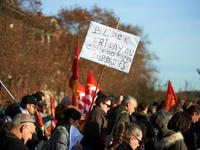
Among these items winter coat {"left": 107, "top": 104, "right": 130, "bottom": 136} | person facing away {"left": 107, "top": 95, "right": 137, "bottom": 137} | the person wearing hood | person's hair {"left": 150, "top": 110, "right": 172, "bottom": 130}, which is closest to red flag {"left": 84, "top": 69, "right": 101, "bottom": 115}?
the person wearing hood

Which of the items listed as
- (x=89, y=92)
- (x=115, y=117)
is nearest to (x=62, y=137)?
(x=115, y=117)

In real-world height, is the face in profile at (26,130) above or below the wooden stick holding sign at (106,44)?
below

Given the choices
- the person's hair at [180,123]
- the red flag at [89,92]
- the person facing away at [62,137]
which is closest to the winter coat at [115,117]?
the person's hair at [180,123]

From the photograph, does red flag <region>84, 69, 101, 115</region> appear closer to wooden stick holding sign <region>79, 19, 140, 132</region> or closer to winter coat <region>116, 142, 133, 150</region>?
wooden stick holding sign <region>79, 19, 140, 132</region>

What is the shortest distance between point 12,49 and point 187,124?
15311 millimetres

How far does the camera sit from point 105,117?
21.2 feet

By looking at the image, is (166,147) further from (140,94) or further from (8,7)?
(140,94)

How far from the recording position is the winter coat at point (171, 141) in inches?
179

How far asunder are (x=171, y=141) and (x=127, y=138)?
2.52ft

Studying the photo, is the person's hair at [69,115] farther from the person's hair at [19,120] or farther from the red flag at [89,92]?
the red flag at [89,92]

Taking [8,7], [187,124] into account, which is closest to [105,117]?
[187,124]

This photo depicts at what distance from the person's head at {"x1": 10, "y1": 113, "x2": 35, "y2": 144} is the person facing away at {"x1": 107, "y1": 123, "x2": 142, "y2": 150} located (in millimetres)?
1065

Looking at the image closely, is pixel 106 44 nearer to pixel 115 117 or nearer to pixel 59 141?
pixel 115 117

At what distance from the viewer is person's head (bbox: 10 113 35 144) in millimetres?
3742
